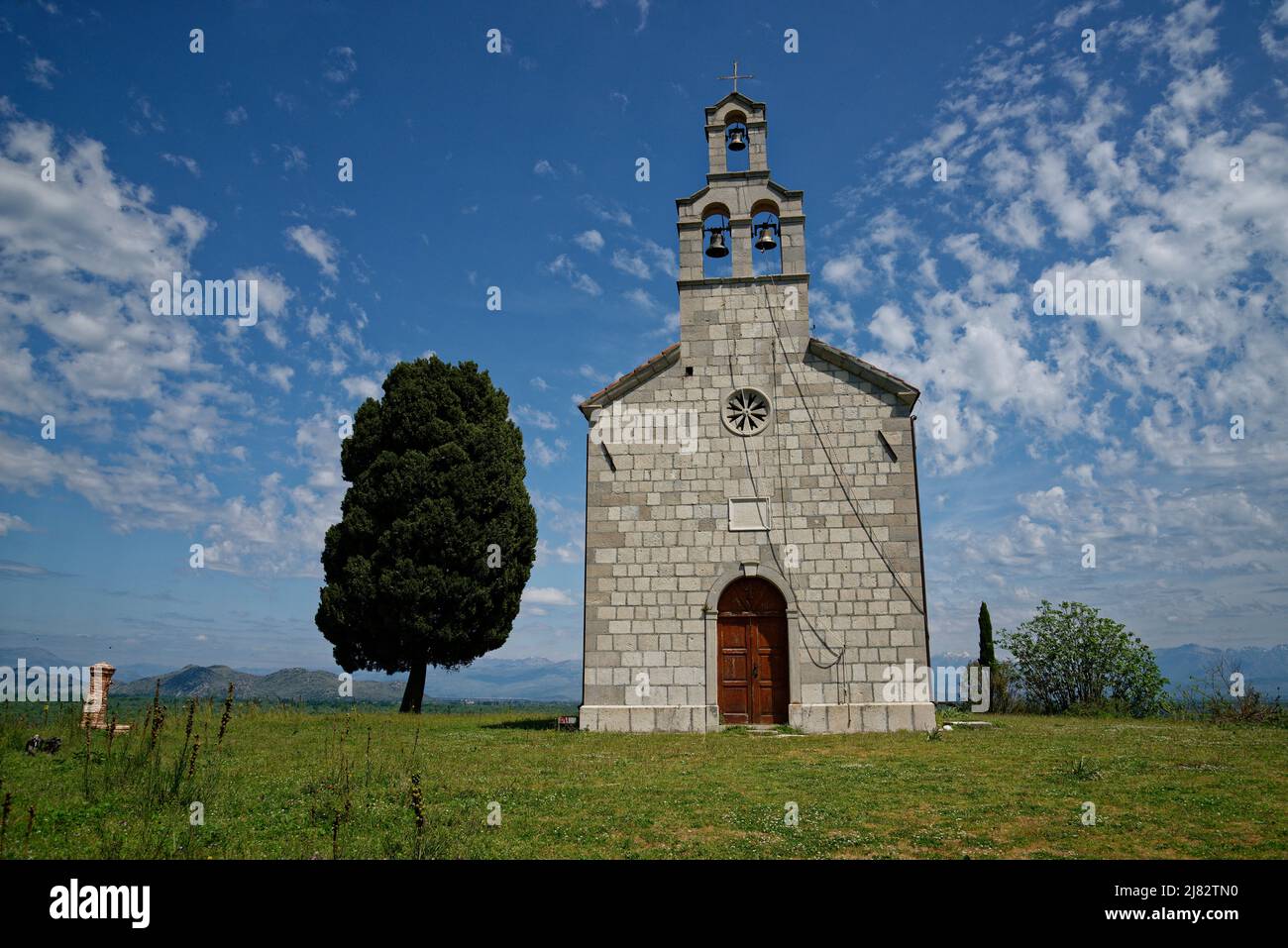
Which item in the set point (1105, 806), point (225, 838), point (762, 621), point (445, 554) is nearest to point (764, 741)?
point (762, 621)

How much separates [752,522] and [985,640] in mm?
15924

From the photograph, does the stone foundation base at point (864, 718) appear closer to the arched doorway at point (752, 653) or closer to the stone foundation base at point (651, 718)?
the arched doorway at point (752, 653)

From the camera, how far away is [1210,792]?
8.80 metres

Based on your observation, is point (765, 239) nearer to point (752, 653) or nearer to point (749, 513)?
point (749, 513)

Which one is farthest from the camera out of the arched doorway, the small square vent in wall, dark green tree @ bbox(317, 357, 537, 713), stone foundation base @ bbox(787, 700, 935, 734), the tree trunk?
the tree trunk

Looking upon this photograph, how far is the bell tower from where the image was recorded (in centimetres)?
1816

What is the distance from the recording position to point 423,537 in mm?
24016

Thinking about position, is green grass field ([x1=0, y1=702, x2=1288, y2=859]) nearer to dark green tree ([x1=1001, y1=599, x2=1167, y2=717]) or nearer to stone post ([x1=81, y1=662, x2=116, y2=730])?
stone post ([x1=81, y1=662, x2=116, y2=730])

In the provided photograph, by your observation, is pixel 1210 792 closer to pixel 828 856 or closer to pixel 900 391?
pixel 828 856

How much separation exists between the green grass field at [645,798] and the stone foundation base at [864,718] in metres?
1.79


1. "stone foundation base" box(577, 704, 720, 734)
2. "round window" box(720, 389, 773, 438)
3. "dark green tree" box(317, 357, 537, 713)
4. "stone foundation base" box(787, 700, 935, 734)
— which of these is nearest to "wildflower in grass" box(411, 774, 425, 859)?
"stone foundation base" box(577, 704, 720, 734)

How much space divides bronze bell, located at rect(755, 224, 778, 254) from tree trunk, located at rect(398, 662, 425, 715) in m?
16.6

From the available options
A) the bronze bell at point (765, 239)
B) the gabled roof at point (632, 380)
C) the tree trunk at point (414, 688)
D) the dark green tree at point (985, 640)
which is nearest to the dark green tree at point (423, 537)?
the tree trunk at point (414, 688)
